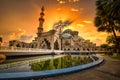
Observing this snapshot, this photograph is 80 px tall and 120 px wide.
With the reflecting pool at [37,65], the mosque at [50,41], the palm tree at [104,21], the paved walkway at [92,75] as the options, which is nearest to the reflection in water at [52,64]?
the reflecting pool at [37,65]

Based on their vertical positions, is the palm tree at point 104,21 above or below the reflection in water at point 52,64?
above

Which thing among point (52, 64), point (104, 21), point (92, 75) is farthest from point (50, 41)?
point (92, 75)

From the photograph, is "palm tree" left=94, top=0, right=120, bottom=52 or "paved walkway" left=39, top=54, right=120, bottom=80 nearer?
"paved walkway" left=39, top=54, right=120, bottom=80

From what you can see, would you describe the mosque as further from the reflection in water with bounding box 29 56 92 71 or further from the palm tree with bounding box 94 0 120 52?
the reflection in water with bounding box 29 56 92 71


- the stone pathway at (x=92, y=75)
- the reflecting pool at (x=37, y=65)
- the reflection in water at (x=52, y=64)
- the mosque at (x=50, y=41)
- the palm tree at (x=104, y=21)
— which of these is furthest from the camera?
the mosque at (x=50, y=41)

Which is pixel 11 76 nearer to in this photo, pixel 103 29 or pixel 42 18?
pixel 103 29

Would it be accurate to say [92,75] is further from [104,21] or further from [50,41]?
[50,41]

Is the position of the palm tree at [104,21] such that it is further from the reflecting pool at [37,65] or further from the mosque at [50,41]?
the mosque at [50,41]

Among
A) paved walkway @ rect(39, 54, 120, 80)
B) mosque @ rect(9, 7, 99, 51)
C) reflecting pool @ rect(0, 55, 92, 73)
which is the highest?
mosque @ rect(9, 7, 99, 51)

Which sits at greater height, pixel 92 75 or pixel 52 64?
pixel 92 75

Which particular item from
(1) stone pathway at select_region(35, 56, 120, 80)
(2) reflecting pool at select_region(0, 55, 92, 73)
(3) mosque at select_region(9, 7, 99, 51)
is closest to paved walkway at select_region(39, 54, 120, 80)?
Result: (1) stone pathway at select_region(35, 56, 120, 80)

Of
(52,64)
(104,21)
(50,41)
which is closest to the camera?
(52,64)

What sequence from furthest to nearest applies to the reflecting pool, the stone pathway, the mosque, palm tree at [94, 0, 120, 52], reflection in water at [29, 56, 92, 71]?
the mosque < palm tree at [94, 0, 120, 52] < reflection in water at [29, 56, 92, 71] < the reflecting pool < the stone pathway

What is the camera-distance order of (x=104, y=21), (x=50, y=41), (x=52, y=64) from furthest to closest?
1. (x=50, y=41)
2. (x=104, y=21)
3. (x=52, y=64)
